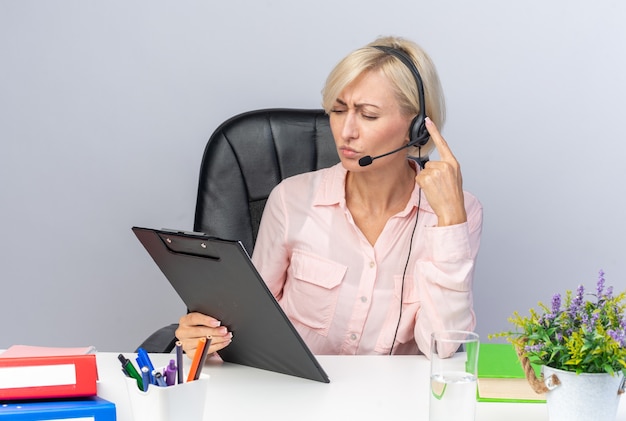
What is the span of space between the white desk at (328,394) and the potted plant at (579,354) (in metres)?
0.14

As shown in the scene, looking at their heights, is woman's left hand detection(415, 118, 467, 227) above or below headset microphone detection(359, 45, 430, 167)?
below

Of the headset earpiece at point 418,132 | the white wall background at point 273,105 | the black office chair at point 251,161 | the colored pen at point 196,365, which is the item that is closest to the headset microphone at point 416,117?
the headset earpiece at point 418,132

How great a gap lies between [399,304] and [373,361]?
303 millimetres

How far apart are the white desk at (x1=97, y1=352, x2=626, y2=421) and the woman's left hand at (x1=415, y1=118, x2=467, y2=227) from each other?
31 cm

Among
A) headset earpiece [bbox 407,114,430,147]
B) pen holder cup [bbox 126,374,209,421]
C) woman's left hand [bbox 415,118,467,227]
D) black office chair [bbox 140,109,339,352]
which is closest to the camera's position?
pen holder cup [bbox 126,374,209,421]

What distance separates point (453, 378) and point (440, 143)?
76cm

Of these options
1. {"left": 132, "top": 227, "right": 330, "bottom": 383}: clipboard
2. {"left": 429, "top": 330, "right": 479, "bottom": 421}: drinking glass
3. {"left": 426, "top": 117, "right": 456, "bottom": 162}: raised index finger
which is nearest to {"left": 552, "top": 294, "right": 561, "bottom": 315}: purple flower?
{"left": 429, "top": 330, "right": 479, "bottom": 421}: drinking glass

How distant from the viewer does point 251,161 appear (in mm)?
2055

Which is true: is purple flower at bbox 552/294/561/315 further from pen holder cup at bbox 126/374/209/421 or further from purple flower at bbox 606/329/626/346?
pen holder cup at bbox 126/374/209/421

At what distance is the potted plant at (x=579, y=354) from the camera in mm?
1105

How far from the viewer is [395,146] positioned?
73.8 inches

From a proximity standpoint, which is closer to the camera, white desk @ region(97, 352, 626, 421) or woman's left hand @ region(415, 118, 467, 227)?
white desk @ region(97, 352, 626, 421)

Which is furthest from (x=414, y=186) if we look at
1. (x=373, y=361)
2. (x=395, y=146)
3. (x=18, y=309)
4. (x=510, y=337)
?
(x=18, y=309)

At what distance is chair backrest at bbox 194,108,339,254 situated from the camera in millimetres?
2033
